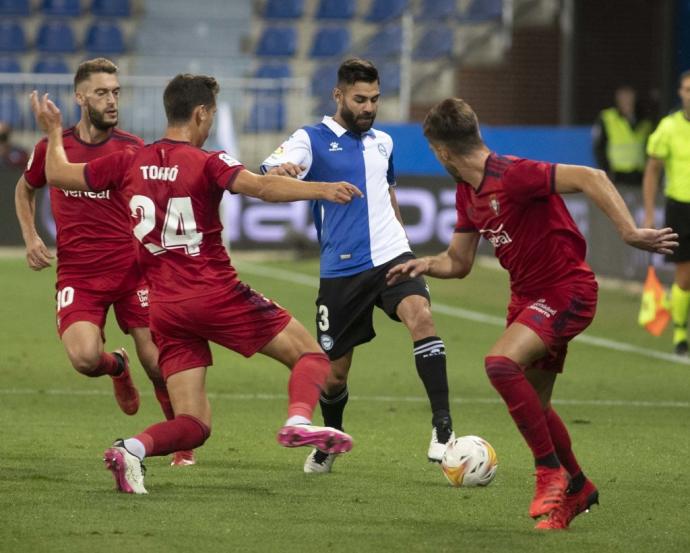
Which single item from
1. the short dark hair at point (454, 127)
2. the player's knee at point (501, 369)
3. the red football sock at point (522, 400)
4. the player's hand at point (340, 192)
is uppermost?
the short dark hair at point (454, 127)

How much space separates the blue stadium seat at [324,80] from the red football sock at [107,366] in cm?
1691

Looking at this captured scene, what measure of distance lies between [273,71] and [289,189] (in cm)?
2047

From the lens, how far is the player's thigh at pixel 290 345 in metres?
6.96

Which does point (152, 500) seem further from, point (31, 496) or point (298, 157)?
point (298, 157)

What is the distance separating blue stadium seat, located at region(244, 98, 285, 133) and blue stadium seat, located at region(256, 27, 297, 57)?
9.41 feet

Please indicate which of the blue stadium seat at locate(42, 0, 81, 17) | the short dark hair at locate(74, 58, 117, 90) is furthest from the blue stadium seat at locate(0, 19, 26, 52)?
the short dark hair at locate(74, 58, 117, 90)

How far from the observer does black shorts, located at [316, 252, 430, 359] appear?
26.7 ft

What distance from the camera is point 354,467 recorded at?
8.05 meters

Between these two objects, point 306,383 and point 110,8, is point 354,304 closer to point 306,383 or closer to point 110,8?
point 306,383

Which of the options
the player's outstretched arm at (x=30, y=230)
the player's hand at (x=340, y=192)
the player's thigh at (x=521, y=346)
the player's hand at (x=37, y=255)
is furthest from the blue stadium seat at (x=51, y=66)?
the player's thigh at (x=521, y=346)

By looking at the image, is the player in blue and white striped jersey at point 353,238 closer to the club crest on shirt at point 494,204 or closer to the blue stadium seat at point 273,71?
the club crest on shirt at point 494,204

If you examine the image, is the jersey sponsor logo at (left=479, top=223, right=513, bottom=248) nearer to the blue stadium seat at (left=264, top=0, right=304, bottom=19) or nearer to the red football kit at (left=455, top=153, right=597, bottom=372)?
the red football kit at (left=455, top=153, right=597, bottom=372)

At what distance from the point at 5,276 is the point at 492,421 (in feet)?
36.9

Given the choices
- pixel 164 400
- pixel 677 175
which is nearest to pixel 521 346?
pixel 164 400
